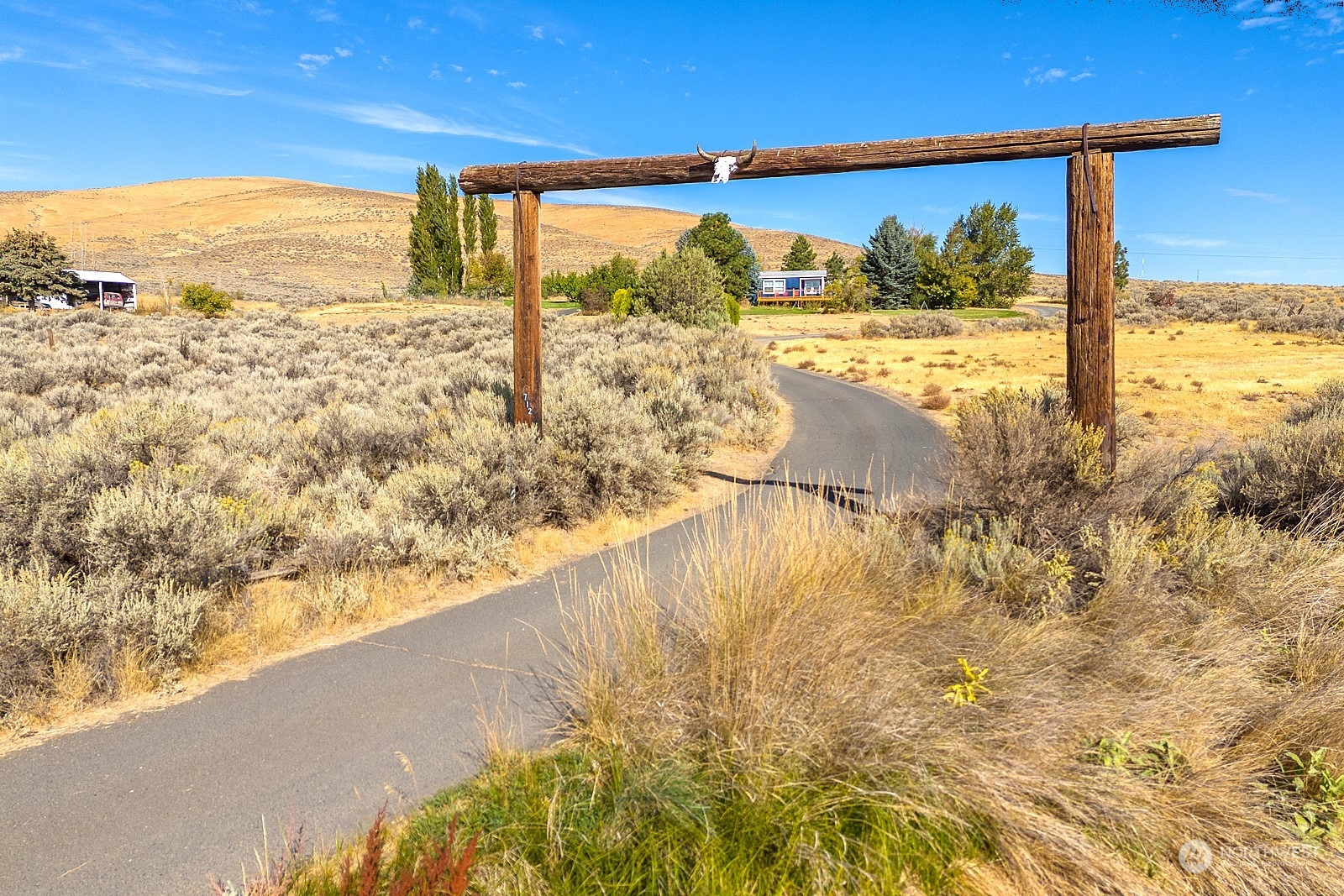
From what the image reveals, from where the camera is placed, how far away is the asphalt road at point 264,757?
3.04m

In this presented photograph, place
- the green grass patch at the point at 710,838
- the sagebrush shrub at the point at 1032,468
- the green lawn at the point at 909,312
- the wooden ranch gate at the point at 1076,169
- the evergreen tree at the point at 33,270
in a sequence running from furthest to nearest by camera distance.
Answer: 1. the green lawn at the point at 909,312
2. the evergreen tree at the point at 33,270
3. the wooden ranch gate at the point at 1076,169
4. the sagebrush shrub at the point at 1032,468
5. the green grass patch at the point at 710,838

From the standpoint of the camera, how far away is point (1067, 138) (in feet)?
18.9

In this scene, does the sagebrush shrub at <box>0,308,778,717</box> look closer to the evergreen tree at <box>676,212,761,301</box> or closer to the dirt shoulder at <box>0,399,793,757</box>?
the dirt shoulder at <box>0,399,793,757</box>

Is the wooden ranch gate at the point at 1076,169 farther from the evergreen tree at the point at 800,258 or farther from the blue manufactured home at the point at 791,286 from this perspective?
the evergreen tree at the point at 800,258

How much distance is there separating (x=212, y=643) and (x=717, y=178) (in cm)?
576

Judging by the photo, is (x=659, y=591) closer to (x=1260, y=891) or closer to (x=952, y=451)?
(x=952, y=451)

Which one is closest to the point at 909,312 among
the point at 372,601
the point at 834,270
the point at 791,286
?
the point at 834,270

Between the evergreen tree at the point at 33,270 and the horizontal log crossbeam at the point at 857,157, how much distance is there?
145 ft

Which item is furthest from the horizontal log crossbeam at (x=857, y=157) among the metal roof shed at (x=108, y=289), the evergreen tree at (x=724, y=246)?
the evergreen tree at (x=724, y=246)

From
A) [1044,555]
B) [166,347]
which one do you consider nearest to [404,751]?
[1044,555]

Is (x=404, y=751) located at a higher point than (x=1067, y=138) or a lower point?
lower

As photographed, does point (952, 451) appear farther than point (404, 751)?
Yes

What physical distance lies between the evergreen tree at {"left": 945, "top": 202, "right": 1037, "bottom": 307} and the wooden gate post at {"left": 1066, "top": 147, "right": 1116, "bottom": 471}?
64.7 m

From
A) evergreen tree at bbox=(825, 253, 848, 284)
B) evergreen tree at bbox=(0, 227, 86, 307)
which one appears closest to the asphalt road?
evergreen tree at bbox=(0, 227, 86, 307)
